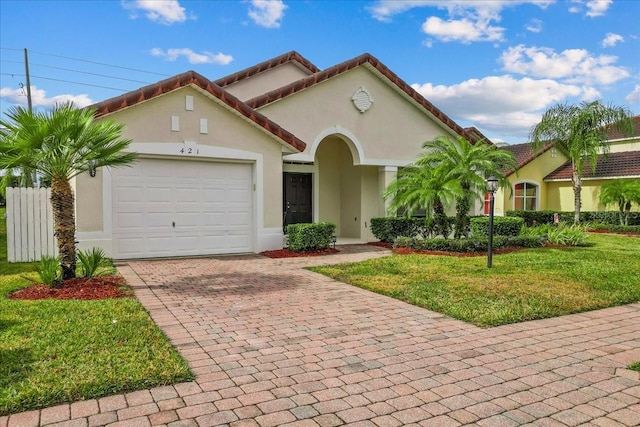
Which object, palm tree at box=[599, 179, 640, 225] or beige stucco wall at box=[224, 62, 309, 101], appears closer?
beige stucco wall at box=[224, 62, 309, 101]

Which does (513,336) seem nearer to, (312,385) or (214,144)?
(312,385)

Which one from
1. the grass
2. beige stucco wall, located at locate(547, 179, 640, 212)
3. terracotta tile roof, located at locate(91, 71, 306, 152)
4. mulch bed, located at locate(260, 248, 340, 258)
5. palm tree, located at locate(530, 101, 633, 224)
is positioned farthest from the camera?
beige stucco wall, located at locate(547, 179, 640, 212)

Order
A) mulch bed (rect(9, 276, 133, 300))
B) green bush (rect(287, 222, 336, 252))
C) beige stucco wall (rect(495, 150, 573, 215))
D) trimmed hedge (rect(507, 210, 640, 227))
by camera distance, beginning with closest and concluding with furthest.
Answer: mulch bed (rect(9, 276, 133, 300))
green bush (rect(287, 222, 336, 252))
trimmed hedge (rect(507, 210, 640, 227))
beige stucco wall (rect(495, 150, 573, 215))

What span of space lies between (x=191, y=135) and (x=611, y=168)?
967 inches

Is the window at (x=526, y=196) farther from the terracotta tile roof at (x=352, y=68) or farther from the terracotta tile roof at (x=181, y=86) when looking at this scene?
the terracotta tile roof at (x=181, y=86)

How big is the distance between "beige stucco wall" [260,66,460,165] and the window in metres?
13.1

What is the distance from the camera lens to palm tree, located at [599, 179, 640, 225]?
72.4ft

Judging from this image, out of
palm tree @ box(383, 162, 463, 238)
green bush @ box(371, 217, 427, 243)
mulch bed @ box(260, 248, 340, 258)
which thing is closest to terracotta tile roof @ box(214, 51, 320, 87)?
palm tree @ box(383, 162, 463, 238)

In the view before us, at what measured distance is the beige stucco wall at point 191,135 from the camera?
11297 millimetres

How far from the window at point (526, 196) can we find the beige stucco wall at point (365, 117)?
1310 centimetres

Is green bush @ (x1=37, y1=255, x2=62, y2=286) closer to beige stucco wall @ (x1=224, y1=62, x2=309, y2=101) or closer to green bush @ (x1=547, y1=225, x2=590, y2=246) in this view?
beige stucco wall @ (x1=224, y1=62, x2=309, y2=101)

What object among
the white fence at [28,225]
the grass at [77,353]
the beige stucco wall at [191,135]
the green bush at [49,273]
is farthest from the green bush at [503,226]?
the white fence at [28,225]

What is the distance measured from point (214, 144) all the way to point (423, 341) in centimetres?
888

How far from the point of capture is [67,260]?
8.18 metres
